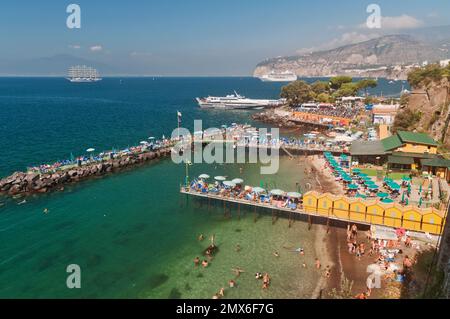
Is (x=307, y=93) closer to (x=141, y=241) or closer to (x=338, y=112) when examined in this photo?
(x=338, y=112)

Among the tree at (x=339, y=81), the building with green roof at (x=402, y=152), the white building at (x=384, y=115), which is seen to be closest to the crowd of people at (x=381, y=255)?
the building with green roof at (x=402, y=152)

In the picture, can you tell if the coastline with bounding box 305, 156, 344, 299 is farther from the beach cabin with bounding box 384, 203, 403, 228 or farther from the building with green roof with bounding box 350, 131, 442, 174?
the building with green roof with bounding box 350, 131, 442, 174

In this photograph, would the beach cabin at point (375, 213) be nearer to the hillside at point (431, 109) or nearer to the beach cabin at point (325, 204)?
the beach cabin at point (325, 204)
